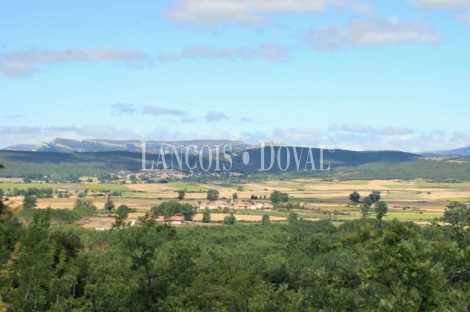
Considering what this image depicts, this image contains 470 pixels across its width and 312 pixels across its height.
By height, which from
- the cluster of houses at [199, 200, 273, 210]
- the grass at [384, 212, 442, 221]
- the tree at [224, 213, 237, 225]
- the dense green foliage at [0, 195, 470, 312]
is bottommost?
the tree at [224, 213, 237, 225]

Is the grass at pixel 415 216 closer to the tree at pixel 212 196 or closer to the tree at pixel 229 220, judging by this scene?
the tree at pixel 229 220

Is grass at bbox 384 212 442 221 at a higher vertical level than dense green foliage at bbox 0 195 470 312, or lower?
lower

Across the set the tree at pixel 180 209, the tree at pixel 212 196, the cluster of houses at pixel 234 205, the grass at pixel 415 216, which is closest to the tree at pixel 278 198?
the cluster of houses at pixel 234 205

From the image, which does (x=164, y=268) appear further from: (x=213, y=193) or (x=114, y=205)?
(x=213, y=193)

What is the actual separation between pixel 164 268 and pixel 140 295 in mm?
1327

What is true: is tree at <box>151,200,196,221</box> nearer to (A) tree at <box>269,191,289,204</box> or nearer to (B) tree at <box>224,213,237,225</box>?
(B) tree at <box>224,213,237,225</box>

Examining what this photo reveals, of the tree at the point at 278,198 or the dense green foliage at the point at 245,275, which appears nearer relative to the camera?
the dense green foliage at the point at 245,275

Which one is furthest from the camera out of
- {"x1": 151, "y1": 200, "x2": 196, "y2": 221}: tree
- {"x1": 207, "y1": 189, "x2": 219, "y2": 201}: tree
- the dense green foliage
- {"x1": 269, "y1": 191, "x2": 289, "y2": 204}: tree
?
{"x1": 207, "y1": 189, "x2": 219, "y2": 201}: tree

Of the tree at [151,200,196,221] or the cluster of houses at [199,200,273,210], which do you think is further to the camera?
the cluster of houses at [199,200,273,210]

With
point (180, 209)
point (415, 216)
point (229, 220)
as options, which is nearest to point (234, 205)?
point (180, 209)

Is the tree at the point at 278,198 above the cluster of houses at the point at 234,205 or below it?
above

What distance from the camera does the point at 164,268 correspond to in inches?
998

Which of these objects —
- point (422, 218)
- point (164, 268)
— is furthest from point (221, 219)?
point (164, 268)

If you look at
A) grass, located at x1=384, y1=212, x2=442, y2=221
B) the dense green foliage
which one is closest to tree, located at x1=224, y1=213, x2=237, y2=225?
grass, located at x1=384, y1=212, x2=442, y2=221
